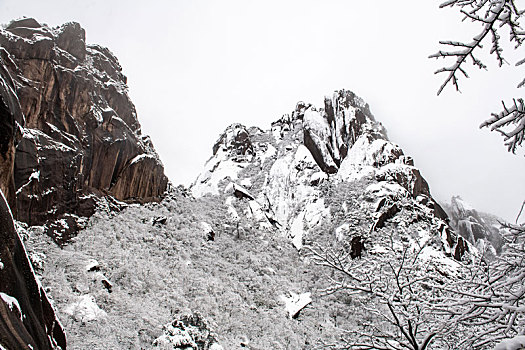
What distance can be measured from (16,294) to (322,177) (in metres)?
43.4

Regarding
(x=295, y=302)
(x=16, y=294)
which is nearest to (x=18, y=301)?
(x=16, y=294)

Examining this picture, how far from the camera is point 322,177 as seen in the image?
1833 inches

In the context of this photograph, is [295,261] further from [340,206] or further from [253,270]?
[340,206]

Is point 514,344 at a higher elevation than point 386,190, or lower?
lower

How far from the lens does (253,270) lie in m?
28.9

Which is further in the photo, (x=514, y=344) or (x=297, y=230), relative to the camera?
(x=297, y=230)

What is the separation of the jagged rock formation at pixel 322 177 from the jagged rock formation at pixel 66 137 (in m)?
14.8

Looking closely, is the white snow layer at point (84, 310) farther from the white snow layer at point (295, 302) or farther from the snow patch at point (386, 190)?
the snow patch at point (386, 190)

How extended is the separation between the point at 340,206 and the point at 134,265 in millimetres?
27129

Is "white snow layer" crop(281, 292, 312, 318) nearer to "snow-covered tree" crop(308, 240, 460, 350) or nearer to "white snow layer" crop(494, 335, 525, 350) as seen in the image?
"snow-covered tree" crop(308, 240, 460, 350)

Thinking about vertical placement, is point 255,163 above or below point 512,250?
above

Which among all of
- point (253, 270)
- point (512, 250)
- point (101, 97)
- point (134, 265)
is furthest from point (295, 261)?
point (512, 250)

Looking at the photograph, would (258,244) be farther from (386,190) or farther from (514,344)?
(514,344)

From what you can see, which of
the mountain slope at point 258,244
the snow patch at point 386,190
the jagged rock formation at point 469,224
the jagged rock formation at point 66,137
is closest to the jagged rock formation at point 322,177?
the snow patch at point 386,190
